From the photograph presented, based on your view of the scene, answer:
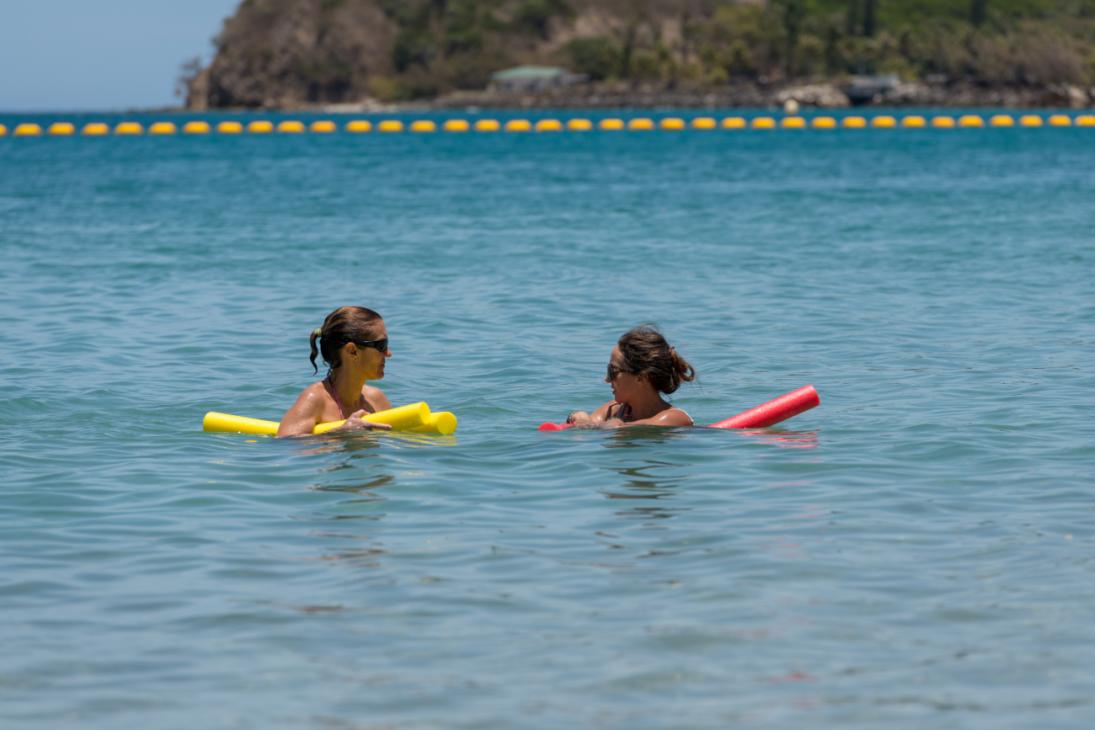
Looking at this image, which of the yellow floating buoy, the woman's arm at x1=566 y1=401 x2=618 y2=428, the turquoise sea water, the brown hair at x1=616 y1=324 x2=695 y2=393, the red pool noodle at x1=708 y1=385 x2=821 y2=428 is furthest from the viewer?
the yellow floating buoy

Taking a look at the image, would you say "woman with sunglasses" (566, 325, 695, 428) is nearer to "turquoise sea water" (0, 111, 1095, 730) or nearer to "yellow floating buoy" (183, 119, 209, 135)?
"turquoise sea water" (0, 111, 1095, 730)

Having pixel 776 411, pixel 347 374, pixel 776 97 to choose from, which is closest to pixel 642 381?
pixel 776 411

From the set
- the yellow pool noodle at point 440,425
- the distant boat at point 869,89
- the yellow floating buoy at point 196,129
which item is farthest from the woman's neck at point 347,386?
the distant boat at point 869,89

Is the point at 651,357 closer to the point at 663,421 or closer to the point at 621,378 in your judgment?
the point at 621,378

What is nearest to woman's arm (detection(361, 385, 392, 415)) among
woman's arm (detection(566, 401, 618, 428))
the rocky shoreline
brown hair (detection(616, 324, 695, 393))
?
woman's arm (detection(566, 401, 618, 428))

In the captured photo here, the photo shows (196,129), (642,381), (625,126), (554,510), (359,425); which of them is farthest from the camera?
(196,129)

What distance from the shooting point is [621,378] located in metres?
9.45

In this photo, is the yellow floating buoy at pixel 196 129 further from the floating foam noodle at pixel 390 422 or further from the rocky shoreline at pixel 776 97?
the floating foam noodle at pixel 390 422

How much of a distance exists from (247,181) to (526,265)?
84.2ft

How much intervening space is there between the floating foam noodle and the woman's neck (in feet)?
0.52

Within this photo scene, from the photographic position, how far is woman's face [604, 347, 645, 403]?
30.6ft

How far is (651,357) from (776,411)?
3.30ft

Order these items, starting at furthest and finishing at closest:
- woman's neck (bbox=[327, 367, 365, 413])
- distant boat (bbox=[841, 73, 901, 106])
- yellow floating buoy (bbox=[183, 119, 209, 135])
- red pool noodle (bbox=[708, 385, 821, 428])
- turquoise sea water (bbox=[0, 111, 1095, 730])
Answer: distant boat (bbox=[841, 73, 901, 106])
yellow floating buoy (bbox=[183, 119, 209, 135])
red pool noodle (bbox=[708, 385, 821, 428])
woman's neck (bbox=[327, 367, 365, 413])
turquoise sea water (bbox=[0, 111, 1095, 730])

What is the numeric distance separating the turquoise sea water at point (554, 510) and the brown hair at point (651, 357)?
1.53ft
